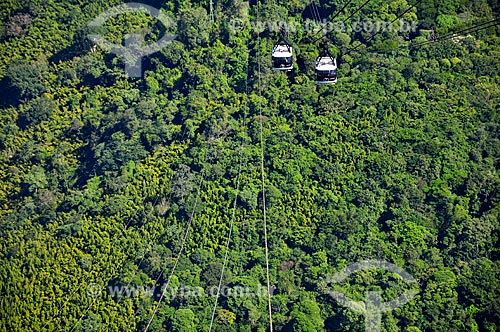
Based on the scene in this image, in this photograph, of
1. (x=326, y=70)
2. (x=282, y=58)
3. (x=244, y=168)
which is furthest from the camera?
(x=244, y=168)

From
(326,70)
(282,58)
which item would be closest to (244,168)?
(282,58)

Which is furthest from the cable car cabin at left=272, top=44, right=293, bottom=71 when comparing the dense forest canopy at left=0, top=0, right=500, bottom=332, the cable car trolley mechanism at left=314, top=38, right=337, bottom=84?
the dense forest canopy at left=0, top=0, right=500, bottom=332

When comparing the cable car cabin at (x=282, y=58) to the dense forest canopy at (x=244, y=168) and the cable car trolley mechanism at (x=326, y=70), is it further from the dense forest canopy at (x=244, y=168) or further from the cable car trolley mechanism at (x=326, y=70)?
the dense forest canopy at (x=244, y=168)

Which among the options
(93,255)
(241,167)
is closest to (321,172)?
(241,167)

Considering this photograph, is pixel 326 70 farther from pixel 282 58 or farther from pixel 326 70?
pixel 282 58

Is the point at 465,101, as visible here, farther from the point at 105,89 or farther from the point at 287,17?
the point at 105,89

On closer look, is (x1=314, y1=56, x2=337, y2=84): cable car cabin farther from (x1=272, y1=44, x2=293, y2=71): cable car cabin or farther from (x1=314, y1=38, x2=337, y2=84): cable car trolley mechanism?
(x1=272, y1=44, x2=293, y2=71): cable car cabin

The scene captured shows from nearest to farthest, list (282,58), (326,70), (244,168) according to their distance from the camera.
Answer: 1. (326,70)
2. (282,58)
3. (244,168)

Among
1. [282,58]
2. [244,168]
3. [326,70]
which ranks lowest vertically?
[244,168]

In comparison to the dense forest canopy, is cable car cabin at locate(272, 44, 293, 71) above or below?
above
